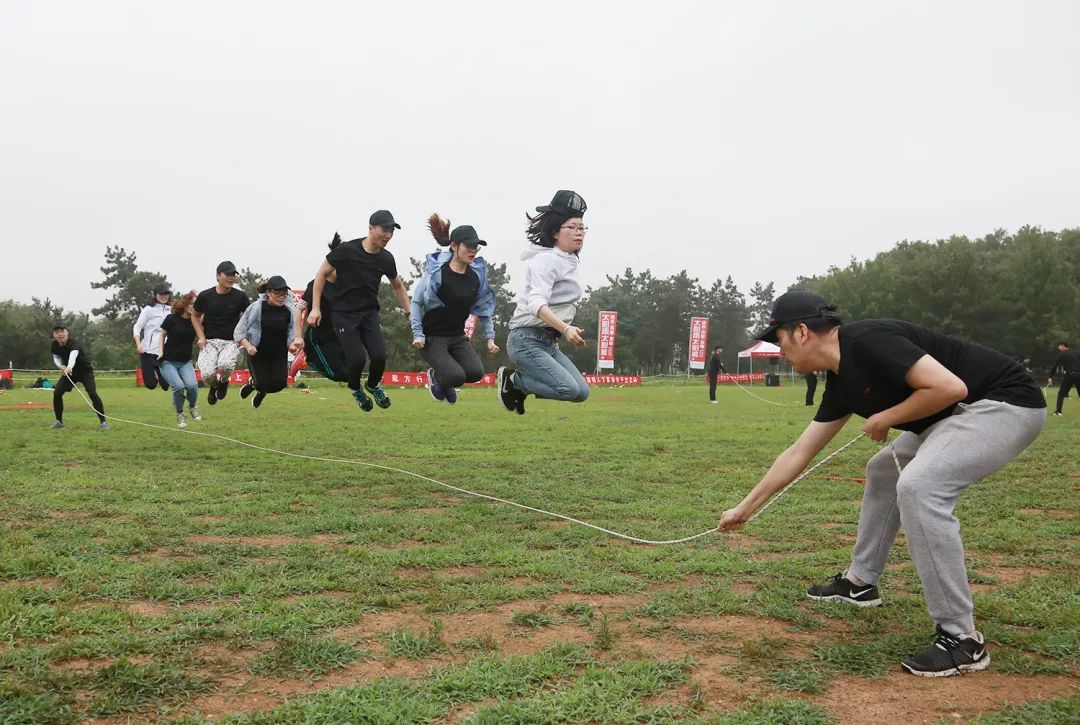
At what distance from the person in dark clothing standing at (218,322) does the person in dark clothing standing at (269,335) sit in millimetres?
924

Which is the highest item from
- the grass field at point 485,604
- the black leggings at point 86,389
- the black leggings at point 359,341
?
the black leggings at point 359,341

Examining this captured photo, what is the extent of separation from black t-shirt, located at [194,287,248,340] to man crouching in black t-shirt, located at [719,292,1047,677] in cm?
957

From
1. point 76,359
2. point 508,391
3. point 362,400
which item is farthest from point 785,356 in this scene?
point 76,359

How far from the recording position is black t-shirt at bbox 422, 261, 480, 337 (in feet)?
29.7

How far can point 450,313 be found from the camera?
364 inches

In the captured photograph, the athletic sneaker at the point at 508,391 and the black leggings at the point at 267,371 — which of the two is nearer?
the athletic sneaker at the point at 508,391

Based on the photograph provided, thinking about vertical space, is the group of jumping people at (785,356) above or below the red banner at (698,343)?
below

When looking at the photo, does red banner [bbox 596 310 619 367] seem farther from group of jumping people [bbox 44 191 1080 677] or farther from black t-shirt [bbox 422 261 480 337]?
black t-shirt [bbox 422 261 480 337]

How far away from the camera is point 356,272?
9.72 metres

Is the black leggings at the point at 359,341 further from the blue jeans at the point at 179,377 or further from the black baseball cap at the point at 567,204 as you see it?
the blue jeans at the point at 179,377

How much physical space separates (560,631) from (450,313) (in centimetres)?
539

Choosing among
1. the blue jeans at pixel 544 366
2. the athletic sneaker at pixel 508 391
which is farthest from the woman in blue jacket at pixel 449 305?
the blue jeans at pixel 544 366

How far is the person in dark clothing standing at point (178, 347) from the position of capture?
14.2 metres

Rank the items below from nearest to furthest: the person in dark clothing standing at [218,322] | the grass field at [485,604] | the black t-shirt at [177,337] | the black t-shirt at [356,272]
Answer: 1. the grass field at [485,604]
2. the black t-shirt at [356,272]
3. the person in dark clothing standing at [218,322]
4. the black t-shirt at [177,337]
